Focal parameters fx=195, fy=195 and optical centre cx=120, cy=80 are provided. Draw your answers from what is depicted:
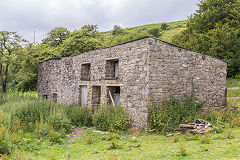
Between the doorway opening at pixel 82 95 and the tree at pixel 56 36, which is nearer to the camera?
the doorway opening at pixel 82 95

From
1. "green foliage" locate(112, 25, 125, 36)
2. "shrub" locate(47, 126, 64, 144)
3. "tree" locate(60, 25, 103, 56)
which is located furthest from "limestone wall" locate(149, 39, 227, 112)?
"green foliage" locate(112, 25, 125, 36)

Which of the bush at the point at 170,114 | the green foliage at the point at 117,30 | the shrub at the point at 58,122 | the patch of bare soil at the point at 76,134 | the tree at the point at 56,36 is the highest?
the green foliage at the point at 117,30

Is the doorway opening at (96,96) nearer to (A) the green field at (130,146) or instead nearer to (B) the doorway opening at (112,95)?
(B) the doorway opening at (112,95)

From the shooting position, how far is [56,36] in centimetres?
2477

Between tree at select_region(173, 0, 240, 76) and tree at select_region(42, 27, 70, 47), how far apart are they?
569 inches

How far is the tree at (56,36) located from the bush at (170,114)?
2007 cm

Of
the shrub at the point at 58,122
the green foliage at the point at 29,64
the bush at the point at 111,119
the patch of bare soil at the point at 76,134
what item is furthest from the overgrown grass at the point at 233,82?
the green foliage at the point at 29,64

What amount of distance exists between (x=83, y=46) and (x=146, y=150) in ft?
50.0

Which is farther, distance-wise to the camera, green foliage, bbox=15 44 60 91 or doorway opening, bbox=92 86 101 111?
green foliage, bbox=15 44 60 91

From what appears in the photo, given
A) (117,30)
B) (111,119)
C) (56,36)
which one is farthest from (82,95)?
(117,30)

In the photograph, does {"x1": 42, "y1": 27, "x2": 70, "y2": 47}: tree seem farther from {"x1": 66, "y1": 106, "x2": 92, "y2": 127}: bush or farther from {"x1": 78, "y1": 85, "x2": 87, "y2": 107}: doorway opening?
{"x1": 66, "y1": 106, "x2": 92, "y2": 127}: bush

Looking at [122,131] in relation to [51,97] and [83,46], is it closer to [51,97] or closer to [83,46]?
[51,97]

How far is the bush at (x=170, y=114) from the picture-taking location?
7930 millimetres

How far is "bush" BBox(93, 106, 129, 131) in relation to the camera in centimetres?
863
